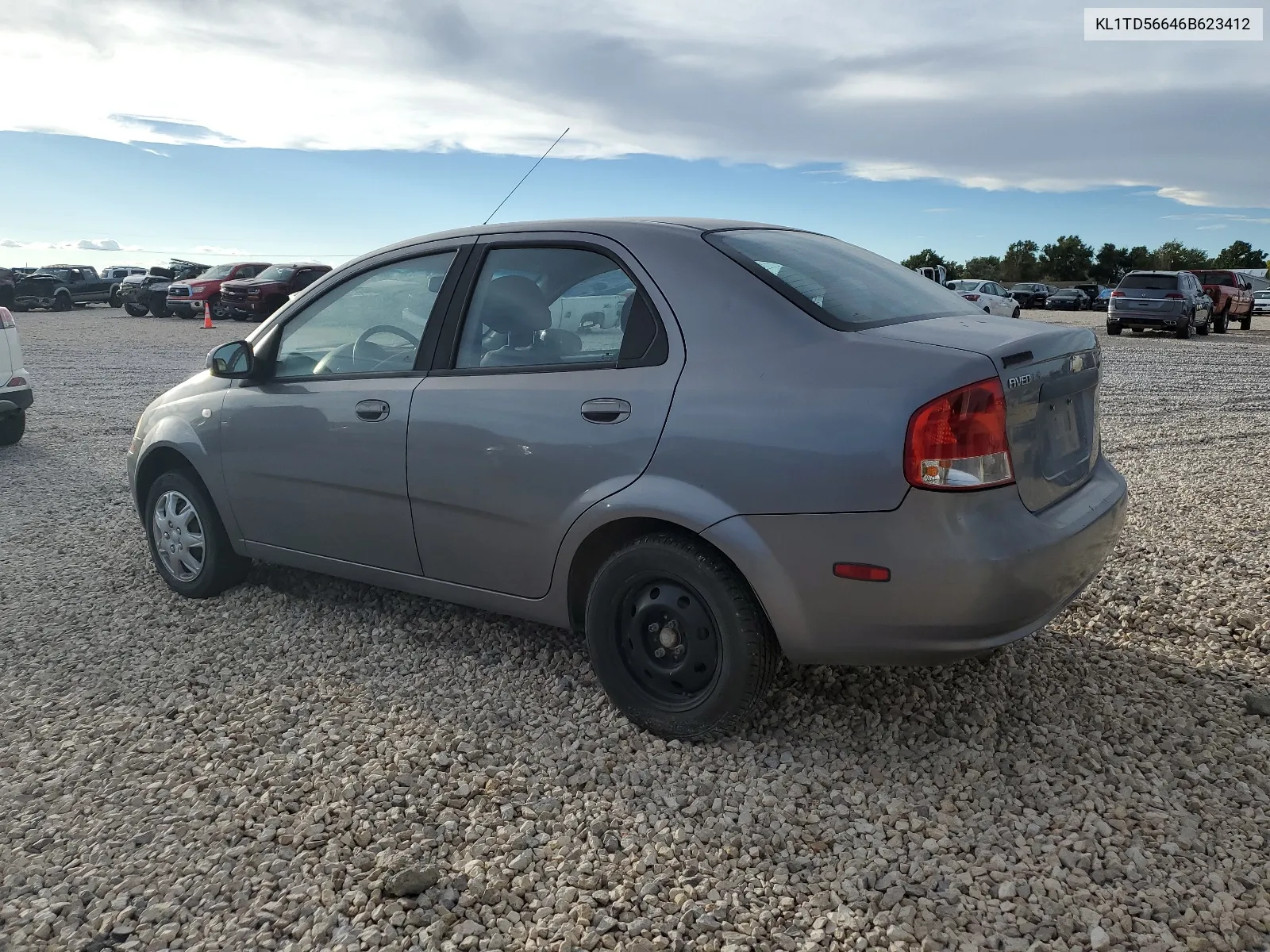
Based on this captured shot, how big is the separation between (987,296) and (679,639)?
26.8m

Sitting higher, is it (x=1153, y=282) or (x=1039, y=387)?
(x=1153, y=282)

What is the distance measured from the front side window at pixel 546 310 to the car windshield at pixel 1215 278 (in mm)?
30693

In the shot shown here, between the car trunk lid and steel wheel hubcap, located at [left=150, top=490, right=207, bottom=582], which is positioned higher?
the car trunk lid

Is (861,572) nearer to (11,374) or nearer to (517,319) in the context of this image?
(517,319)

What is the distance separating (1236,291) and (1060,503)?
1184 inches

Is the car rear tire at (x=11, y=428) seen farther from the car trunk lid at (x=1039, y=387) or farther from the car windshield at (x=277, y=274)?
the car windshield at (x=277, y=274)

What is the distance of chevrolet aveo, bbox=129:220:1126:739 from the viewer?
286 cm

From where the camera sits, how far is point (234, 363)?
437cm

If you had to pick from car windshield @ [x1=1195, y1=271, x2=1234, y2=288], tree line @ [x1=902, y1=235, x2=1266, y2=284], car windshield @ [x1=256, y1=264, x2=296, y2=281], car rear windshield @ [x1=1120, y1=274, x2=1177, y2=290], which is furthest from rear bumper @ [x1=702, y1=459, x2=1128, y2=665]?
tree line @ [x1=902, y1=235, x2=1266, y2=284]

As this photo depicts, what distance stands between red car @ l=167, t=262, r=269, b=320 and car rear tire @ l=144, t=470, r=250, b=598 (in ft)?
84.8

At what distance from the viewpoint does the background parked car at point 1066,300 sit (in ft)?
150

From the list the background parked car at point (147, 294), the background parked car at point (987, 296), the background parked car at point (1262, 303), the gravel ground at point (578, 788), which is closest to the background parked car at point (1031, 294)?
the background parked car at point (1262, 303)

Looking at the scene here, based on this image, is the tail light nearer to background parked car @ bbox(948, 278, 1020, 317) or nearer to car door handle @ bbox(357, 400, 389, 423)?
car door handle @ bbox(357, 400, 389, 423)

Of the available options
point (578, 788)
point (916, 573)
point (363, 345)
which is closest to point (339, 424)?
point (363, 345)
